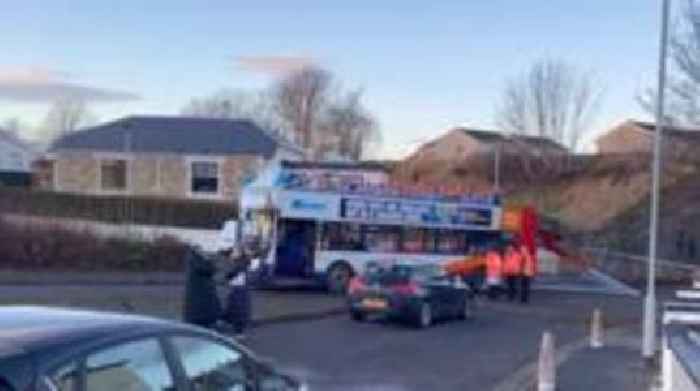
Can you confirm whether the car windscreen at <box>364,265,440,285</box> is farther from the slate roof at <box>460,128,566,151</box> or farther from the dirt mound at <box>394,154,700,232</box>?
the slate roof at <box>460,128,566,151</box>

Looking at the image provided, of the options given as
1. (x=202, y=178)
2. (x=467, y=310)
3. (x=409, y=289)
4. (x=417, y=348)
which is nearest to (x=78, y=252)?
(x=467, y=310)

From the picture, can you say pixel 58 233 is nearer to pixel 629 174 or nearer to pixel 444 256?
pixel 444 256

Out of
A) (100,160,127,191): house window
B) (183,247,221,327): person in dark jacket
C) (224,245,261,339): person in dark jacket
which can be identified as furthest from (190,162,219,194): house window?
(183,247,221,327): person in dark jacket

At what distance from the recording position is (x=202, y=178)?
7925 centimetres

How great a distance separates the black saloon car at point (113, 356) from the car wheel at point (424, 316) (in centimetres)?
2492

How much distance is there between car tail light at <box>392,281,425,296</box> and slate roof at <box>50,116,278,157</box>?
44544 mm

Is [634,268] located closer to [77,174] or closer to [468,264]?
[468,264]

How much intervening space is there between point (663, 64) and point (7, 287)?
1930 centimetres

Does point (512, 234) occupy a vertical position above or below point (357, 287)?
above

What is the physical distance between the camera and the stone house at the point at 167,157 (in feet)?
258

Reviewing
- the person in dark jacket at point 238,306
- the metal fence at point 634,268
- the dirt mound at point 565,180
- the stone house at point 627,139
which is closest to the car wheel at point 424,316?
the person in dark jacket at point 238,306

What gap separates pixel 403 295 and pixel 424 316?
2.46 ft

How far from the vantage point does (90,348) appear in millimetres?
7391

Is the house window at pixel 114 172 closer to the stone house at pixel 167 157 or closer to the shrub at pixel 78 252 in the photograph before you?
the stone house at pixel 167 157
